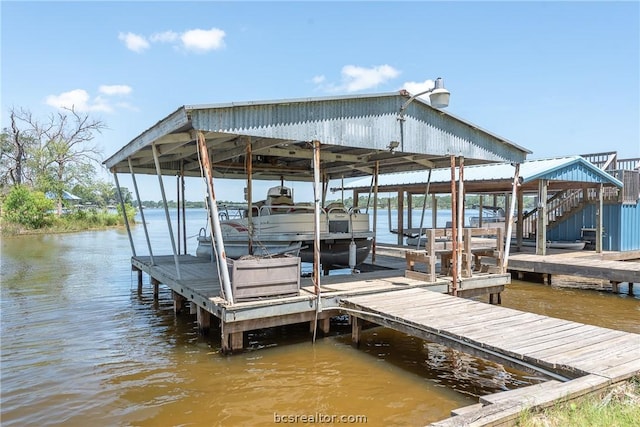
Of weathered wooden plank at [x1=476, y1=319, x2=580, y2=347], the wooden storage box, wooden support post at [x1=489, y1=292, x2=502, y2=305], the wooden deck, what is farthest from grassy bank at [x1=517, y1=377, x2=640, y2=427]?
the wooden deck

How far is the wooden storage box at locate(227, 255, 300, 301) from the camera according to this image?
6.88 meters

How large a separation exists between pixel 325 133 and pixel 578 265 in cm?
932

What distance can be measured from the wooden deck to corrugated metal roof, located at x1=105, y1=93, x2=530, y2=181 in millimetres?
4370

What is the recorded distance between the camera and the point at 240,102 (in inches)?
262

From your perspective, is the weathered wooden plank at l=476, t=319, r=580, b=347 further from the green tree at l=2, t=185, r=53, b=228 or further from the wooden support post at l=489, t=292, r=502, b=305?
the green tree at l=2, t=185, r=53, b=228

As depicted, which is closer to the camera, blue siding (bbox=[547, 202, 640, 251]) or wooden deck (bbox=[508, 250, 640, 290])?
wooden deck (bbox=[508, 250, 640, 290])

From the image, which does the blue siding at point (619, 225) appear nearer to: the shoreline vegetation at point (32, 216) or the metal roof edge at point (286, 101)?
the metal roof edge at point (286, 101)

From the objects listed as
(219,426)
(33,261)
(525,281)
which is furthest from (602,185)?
(33,261)

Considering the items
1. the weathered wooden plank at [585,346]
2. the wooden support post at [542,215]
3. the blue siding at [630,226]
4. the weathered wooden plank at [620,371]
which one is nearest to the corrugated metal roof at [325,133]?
the wooden support post at [542,215]

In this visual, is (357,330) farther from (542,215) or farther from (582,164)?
(582,164)

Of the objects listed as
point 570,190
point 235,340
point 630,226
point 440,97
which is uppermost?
point 440,97

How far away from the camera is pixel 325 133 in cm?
768

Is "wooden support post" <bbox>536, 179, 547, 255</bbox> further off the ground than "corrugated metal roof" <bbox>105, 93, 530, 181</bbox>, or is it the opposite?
"corrugated metal roof" <bbox>105, 93, 530, 181</bbox>

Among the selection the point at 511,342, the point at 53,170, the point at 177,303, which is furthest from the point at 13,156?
the point at 511,342
